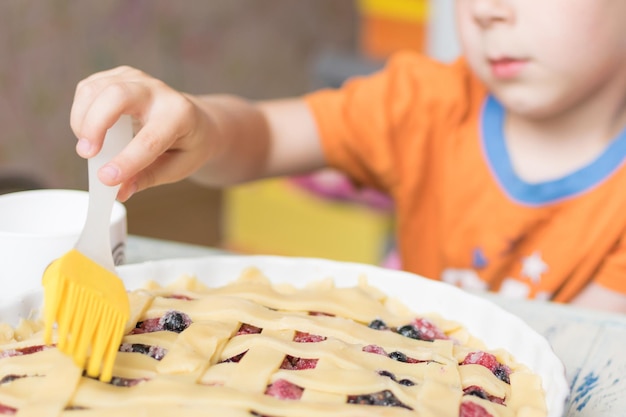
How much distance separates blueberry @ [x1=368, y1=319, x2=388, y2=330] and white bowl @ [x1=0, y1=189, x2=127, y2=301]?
8.7 inches

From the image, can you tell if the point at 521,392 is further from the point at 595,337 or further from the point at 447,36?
the point at 447,36

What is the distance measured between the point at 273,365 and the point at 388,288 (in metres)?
0.19

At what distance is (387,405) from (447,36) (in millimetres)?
1212

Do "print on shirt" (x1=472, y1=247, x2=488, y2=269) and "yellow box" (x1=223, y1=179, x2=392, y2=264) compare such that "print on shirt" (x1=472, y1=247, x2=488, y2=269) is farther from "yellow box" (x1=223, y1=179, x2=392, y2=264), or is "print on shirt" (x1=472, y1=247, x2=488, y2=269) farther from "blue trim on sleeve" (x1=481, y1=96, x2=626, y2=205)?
"yellow box" (x1=223, y1=179, x2=392, y2=264)

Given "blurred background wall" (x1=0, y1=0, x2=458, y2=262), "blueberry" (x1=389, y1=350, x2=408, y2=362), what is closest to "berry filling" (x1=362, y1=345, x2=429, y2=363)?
"blueberry" (x1=389, y1=350, x2=408, y2=362)

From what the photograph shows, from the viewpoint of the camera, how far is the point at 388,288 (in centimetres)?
68

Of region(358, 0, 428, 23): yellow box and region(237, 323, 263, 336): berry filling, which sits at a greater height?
region(358, 0, 428, 23): yellow box

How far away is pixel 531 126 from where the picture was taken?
1.03m

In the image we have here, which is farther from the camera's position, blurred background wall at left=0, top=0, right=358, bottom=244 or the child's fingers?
blurred background wall at left=0, top=0, right=358, bottom=244

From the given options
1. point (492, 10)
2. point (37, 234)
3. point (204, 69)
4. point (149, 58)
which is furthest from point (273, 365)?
point (204, 69)

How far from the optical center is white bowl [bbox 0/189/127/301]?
0.63 meters

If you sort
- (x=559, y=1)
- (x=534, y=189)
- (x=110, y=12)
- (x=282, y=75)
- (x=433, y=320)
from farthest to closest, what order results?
(x=282, y=75), (x=110, y=12), (x=534, y=189), (x=559, y=1), (x=433, y=320)

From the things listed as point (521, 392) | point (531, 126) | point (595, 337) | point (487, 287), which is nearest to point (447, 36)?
point (531, 126)

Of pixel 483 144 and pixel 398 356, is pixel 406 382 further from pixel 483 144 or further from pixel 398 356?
pixel 483 144
